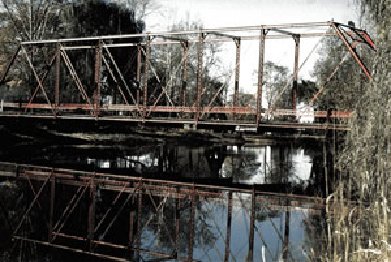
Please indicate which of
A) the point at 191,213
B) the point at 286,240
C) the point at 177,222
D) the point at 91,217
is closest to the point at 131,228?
the point at 177,222

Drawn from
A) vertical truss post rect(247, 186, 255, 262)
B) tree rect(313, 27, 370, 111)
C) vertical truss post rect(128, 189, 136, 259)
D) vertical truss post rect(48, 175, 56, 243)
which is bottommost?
vertical truss post rect(247, 186, 255, 262)

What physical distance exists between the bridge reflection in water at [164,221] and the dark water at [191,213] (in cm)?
3

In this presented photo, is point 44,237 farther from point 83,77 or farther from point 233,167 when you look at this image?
point 83,77

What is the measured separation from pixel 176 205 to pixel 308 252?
6.44 metres

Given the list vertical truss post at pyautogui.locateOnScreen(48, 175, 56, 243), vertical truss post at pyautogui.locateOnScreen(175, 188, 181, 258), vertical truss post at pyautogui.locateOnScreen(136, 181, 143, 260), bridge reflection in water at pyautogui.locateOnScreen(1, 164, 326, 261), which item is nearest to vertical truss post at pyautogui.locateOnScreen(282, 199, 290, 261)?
bridge reflection in water at pyautogui.locateOnScreen(1, 164, 326, 261)

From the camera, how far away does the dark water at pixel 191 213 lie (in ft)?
33.8

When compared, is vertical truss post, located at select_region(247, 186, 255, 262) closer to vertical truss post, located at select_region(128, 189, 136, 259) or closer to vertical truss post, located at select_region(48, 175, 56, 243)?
vertical truss post, located at select_region(128, 189, 136, 259)

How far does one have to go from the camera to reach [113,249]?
414 inches

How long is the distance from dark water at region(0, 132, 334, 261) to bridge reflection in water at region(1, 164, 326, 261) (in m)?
0.03

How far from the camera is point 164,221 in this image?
43.0 feet

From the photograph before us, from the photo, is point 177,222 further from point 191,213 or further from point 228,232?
point 228,232

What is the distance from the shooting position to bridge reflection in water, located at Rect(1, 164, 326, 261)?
10.4m

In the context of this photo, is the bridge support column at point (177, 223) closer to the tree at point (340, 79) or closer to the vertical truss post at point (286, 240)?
the vertical truss post at point (286, 240)

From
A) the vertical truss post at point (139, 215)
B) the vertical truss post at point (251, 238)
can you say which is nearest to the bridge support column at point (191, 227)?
the vertical truss post at point (139, 215)
